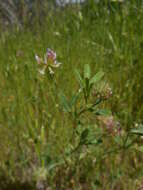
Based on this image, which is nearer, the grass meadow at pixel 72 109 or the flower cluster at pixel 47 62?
the flower cluster at pixel 47 62

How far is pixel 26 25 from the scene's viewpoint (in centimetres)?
163

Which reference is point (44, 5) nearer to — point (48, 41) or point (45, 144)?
point (48, 41)

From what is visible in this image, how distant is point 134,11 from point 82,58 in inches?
15.2

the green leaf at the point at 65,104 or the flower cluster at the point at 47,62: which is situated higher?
the flower cluster at the point at 47,62

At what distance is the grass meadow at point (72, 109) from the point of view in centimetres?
89

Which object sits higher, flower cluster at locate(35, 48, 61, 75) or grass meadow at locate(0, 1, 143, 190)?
flower cluster at locate(35, 48, 61, 75)

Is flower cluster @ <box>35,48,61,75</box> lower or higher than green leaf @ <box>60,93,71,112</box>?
higher

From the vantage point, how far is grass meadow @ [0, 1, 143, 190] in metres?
0.89

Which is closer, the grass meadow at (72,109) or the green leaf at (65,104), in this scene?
the green leaf at (65,104)

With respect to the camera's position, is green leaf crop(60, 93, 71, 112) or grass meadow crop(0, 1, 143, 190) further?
grass meadow crop(0, 1, 143, 190)

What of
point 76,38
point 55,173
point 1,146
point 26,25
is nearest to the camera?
point 55,173

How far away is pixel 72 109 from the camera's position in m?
0.73

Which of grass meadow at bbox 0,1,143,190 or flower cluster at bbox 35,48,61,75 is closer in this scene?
flower cluster at bbox 35,48,61,75

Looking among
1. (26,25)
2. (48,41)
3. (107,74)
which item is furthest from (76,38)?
(26,25)
